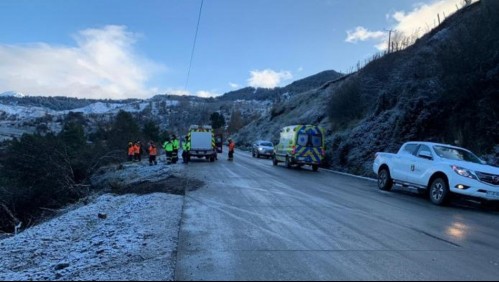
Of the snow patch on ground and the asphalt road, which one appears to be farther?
the snow patch on ground

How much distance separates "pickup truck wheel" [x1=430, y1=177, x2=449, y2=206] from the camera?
13.0 metres

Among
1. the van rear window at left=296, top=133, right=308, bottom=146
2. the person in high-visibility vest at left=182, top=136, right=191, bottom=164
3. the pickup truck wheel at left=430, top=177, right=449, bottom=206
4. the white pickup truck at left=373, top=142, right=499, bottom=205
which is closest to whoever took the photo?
the white pickup truck at left=373, top=142, right=499, bottom=205

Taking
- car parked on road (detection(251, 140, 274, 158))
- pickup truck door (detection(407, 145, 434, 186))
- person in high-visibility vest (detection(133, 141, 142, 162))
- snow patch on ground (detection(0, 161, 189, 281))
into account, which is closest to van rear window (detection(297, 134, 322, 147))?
pickup truck door (detection(407, 145, 434, 186))

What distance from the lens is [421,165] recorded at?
1439cm

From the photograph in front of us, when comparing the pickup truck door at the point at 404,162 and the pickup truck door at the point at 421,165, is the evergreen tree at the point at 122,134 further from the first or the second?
the pickup truck door at the point at 421,165

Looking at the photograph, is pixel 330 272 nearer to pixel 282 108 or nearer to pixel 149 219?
pixel 149 219

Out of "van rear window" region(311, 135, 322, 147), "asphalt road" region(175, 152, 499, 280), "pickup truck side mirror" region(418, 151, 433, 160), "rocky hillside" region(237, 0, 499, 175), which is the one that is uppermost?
"rocky hillside" region(237, 0, 499, 175)

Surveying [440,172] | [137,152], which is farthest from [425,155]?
[137,152]

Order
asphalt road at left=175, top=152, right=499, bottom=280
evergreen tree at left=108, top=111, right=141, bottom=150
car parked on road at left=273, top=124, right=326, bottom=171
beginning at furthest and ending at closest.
Answer: evergreen tree at left=108, top=111, right=141, bottom=150
car parked on road at left=273, top=124, right=326, bottom=171
asphalt road at left=175, top=152, right=499, bottom=280

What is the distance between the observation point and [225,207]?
435 inches

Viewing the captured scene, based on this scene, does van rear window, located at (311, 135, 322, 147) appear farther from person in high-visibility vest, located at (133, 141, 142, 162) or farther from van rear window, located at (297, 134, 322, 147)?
person in high-visibility vest, located at (133, 141, 142, 162)

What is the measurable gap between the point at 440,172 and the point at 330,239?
23.8ft

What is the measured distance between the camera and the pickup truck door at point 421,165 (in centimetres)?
1409

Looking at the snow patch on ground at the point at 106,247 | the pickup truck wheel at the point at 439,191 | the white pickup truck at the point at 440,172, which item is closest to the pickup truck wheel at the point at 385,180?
the white pickup truck at the point at 440,172
